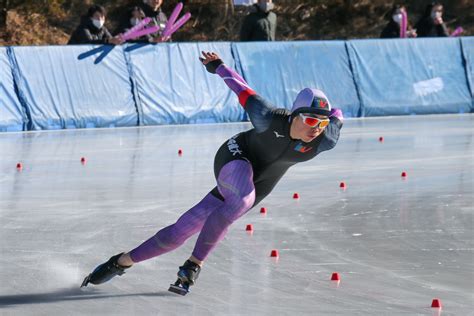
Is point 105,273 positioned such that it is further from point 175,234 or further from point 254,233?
point 254,233

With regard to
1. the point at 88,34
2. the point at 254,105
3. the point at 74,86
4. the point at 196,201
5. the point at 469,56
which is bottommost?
the point at 196,201

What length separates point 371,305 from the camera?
4.92 meters

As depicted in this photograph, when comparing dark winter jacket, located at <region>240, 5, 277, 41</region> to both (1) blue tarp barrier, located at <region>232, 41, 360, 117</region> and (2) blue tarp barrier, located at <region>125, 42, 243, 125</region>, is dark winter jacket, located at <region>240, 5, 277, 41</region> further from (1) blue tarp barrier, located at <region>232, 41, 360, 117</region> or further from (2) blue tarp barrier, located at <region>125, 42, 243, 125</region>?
(2) blue tarp barrier, located at <region>125, 42, 243, 125</region>

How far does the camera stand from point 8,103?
50.7ft

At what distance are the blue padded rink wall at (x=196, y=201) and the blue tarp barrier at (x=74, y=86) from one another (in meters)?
0.03

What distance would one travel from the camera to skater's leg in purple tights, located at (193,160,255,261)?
5086 mm

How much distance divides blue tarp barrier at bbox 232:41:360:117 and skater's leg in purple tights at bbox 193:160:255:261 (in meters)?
12.5

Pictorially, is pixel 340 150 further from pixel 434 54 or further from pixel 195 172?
pixel 434 54

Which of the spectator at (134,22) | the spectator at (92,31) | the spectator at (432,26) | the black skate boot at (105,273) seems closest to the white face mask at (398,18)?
the spectator at (432,26)

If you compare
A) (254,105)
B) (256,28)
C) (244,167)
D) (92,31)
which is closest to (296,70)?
(256,28)

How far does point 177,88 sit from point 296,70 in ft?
7.81

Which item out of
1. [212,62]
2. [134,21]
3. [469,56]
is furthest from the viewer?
[469,56]

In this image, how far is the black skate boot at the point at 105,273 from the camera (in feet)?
17.1

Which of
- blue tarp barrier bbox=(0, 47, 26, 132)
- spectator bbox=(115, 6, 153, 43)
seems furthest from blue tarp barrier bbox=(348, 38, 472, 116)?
blue tarp barrier bbox=(0, 47, 26, 132)
